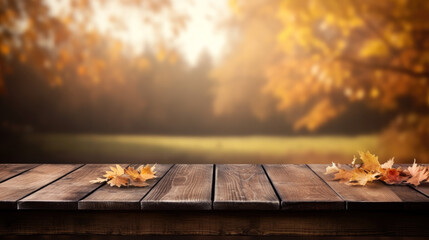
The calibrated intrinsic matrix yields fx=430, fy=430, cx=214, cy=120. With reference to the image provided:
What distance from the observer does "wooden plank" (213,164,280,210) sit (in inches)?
55.7

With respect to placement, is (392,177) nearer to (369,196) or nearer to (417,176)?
(417,176)

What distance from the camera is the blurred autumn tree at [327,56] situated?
114 inches

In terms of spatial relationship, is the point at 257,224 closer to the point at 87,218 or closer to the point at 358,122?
the point at 87,218

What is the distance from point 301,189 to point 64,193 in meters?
0.86

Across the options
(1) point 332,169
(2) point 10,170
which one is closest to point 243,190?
(1) point 332,169

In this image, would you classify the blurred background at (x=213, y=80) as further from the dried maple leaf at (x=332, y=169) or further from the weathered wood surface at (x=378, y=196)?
the weathered wood surface at (x=378, y=196)

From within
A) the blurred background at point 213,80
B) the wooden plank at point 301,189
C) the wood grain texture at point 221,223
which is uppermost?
the blurred background at point 213,80

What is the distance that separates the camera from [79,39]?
299 centimetres

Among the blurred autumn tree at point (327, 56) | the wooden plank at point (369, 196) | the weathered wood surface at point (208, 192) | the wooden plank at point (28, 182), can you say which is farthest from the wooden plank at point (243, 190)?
the blurred autumn tree at point (327, 56)

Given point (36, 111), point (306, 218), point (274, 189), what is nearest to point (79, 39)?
point (36, 111)

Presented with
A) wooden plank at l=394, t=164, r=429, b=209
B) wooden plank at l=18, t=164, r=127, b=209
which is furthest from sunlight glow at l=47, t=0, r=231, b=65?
wooden plank at l=394, t=164, r=429, b=209

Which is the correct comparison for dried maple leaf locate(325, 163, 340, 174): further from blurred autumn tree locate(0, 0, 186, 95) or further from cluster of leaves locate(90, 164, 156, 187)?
blurred autumn tree locate(0, 0, 186, 95)

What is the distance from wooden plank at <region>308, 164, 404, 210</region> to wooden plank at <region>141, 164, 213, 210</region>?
0.47 meters

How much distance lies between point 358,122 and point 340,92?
0.78ft
